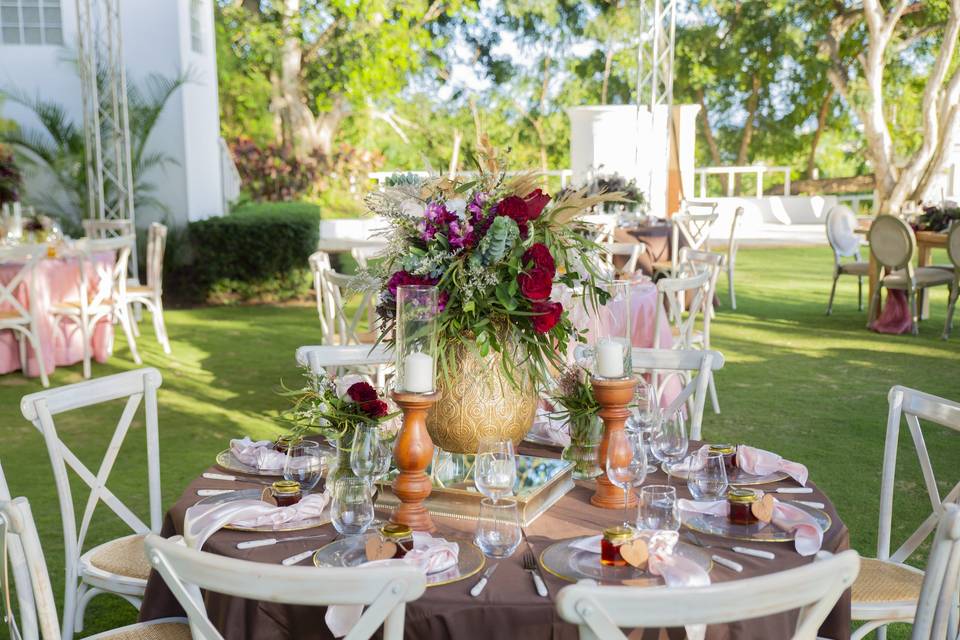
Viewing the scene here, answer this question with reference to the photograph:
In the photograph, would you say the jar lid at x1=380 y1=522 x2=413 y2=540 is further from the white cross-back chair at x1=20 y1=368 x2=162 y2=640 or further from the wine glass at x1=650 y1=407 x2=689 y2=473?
the white cross-back chair at x1=20 y1=368 x2=162 y2=640

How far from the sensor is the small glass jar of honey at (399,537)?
176cm

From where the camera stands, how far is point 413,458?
190 cm

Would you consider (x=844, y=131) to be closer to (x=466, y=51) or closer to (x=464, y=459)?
(x=466, y=51)

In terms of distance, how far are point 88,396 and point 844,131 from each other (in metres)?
27.4

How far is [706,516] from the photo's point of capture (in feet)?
6.63

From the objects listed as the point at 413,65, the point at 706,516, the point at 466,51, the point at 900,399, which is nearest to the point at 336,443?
the point at 706,516

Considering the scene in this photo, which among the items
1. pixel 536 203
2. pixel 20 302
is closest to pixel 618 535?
pixel 536 203

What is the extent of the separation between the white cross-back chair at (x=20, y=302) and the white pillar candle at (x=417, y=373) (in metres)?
4.99

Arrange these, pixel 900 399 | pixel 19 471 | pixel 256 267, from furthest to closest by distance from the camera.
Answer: pixel 256 267 → pixel 19 471 → pixel 900 399

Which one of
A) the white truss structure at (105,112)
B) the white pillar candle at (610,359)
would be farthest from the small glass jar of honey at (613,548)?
the white truss structure at (105,112)

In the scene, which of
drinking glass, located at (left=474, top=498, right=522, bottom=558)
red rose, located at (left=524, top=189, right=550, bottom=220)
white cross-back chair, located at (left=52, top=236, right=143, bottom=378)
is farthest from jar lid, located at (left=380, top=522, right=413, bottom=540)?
white cross-back chair, located at (left=52, top=236, right=143, bottom=378)

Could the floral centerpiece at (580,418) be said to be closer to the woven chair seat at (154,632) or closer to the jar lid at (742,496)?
the jar lid at (742,496)

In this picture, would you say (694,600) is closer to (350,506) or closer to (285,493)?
(350,506)

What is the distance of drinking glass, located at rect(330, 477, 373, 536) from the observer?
1.89 m
